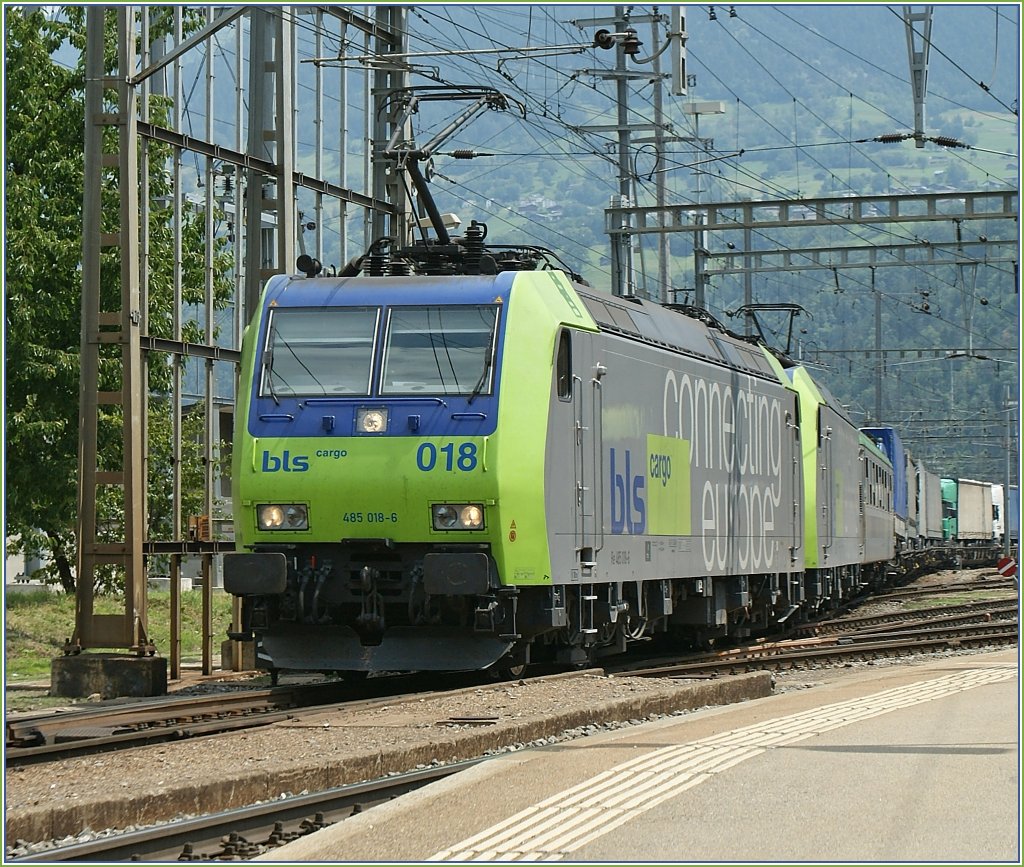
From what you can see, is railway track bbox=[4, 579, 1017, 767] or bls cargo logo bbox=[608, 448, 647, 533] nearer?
railway track bbox=[4, 579, 1017, 767]

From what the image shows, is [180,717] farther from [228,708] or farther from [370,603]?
[370,603]

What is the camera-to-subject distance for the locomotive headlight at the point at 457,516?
13.9 metres

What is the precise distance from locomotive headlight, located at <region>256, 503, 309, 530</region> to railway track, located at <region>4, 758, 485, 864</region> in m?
5.24

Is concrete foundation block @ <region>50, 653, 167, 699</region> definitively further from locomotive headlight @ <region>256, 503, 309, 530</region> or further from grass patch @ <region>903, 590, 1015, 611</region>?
grass patch @ <region>903, 590, 1015, 611</region>

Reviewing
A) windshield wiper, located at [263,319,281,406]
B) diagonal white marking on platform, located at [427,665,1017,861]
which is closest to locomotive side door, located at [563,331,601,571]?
windshield wiper, located at [263,319,281,406]

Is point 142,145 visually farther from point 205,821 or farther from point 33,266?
point 205,821

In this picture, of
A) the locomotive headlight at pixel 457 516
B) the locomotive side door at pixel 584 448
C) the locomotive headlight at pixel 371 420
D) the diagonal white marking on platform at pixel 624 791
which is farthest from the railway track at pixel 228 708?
the diagonal white marking on platform at pixel 624 791

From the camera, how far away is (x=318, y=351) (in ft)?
48.1

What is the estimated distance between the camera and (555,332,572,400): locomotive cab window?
48.6 ft

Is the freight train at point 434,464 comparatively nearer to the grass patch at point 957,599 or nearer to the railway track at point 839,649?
the railway track at point 839,649

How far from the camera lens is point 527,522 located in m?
14.1

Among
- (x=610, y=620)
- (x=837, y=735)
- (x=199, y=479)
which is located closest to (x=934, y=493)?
(x=199, y=479)

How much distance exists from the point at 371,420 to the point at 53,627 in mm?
15564

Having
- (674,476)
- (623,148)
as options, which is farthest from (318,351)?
(623,148)
